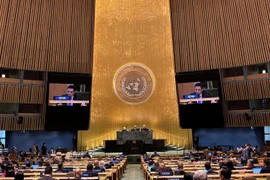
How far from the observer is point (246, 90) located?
1769 cm

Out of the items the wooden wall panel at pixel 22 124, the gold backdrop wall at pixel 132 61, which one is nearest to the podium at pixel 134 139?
the gold backdrop wall at pixel 132 61

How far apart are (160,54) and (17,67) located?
11366 mm

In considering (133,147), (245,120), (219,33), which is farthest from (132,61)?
(245,120)

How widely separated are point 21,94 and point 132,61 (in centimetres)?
924

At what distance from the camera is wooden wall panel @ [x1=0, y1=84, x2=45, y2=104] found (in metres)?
16.7

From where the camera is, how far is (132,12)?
71.8 feet

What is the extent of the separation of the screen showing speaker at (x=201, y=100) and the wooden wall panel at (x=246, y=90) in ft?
3.85

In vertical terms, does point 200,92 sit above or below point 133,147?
above

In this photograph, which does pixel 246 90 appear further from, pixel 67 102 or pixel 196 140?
pixel 67 102

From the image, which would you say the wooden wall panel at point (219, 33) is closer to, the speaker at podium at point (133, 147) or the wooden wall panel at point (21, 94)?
the speaker at podium at point (133, 147)

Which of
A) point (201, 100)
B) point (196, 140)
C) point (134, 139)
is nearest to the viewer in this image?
point (134, 139)

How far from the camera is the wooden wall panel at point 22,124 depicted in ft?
55.0

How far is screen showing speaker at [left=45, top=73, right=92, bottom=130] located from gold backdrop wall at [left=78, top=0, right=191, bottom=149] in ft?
8.42

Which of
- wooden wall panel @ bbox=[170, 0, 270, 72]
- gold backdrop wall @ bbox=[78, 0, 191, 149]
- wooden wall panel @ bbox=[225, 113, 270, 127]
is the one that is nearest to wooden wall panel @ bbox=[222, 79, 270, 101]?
wooden wall panel @ bbox=[225, 113, 270, 127]
